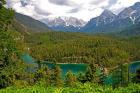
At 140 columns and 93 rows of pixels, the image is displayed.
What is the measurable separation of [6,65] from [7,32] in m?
4.08

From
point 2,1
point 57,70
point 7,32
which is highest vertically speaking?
point 2,1

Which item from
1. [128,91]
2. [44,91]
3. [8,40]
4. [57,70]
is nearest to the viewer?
[128,91]

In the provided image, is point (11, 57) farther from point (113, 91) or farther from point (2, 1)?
point (113, 91)

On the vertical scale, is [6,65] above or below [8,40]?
below

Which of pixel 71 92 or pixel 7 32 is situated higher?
pixel 7 32

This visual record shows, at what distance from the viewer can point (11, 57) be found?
3991 centimetres

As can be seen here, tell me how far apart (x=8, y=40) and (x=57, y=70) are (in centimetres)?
8578

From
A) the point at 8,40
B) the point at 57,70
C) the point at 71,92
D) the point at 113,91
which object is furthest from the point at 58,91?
the point at 57,70

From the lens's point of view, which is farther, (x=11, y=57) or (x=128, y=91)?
(x=11, y=57)

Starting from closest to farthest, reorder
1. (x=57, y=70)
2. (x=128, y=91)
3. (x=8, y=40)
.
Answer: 1. (x=128, y=91)
2. (x=8, y=40)
3. (x=57, y=70)

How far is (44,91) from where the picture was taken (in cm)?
2216

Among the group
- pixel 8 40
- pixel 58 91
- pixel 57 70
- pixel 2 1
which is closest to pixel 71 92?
pixel 58 91

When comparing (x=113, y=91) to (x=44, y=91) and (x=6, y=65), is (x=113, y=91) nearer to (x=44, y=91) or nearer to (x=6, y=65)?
(x=44, y=91)

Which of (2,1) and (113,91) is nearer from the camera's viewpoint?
(113,91)
